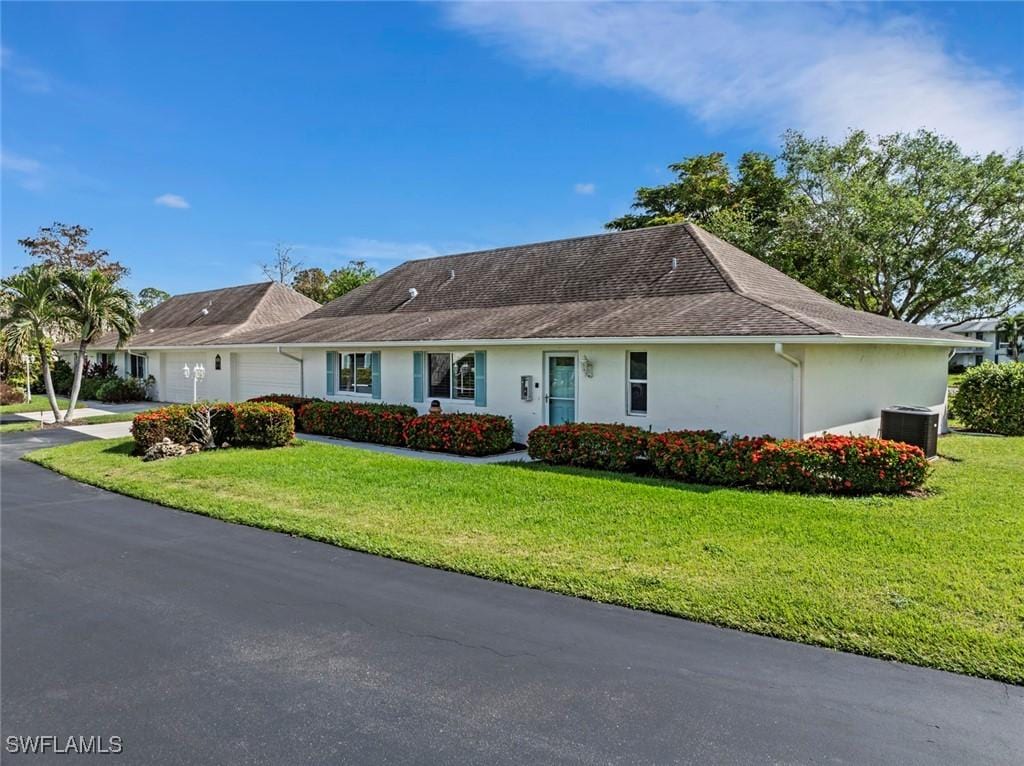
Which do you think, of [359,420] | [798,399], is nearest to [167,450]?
[359,420]

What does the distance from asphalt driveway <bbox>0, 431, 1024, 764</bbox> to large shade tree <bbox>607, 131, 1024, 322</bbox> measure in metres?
25.0

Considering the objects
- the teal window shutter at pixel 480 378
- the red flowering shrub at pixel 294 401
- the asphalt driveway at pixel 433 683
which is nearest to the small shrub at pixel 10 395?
the red flowering shrub at pixel 294 401

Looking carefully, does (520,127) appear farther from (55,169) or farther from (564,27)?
(55,169)

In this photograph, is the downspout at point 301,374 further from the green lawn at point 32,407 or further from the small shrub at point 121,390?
the small shrub at point 121,390

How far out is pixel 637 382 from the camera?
1189cm

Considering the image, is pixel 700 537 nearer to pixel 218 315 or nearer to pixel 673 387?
pixel 673 387

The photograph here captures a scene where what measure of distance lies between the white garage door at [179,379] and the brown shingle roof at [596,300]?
12.8ft

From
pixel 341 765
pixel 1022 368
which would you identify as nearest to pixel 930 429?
pixel 1022 368

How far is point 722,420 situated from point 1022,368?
1040cm

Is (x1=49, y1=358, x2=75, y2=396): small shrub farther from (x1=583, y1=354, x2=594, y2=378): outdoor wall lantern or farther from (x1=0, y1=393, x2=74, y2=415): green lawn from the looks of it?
(x1=583, y1=354, x2=594, y2=378): outdoor wall lantern

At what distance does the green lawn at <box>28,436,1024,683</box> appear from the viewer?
4598 millimetres

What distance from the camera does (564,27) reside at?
32.2ft

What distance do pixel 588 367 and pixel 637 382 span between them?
1108mm

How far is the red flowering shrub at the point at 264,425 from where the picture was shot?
13234 millimetres
